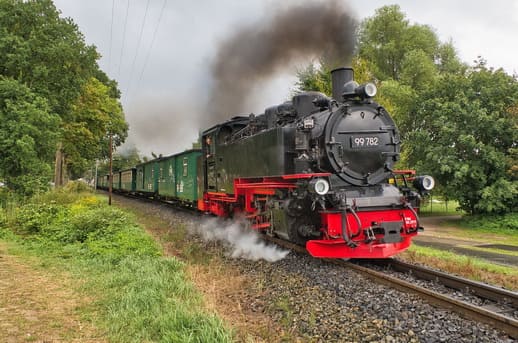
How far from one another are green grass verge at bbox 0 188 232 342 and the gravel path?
0.96 m

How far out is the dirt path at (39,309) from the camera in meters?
4.09

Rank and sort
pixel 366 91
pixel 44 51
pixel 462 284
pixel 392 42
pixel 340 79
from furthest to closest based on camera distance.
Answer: pixel 392 42 < pixel 44 51 < pixel 340 79 < pixel 366 91 < pixel 462 284

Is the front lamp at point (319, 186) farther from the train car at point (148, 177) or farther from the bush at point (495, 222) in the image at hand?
the train car at point (148, 177)

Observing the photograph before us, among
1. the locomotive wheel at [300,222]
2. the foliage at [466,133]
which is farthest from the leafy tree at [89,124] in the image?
the locomotive wheel at [300,222]

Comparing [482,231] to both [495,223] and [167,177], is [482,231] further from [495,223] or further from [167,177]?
[167,177]

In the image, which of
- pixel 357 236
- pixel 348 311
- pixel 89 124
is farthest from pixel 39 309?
pixel 89 124

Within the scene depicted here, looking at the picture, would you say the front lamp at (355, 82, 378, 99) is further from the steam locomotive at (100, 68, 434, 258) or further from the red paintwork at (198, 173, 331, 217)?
the red paintwork at (198, 173, 331, 217)

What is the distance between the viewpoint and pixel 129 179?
112ft

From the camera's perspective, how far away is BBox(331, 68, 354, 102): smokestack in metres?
8.15

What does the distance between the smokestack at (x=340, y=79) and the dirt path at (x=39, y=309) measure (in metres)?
5.84

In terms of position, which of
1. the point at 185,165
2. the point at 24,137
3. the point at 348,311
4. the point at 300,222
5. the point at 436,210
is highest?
the point at 24,137

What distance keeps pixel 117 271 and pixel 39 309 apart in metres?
1.69

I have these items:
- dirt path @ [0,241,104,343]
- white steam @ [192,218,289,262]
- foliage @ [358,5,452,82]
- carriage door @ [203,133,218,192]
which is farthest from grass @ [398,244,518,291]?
foliage @ [358,5,452,82]

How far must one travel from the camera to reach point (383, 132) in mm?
7238
